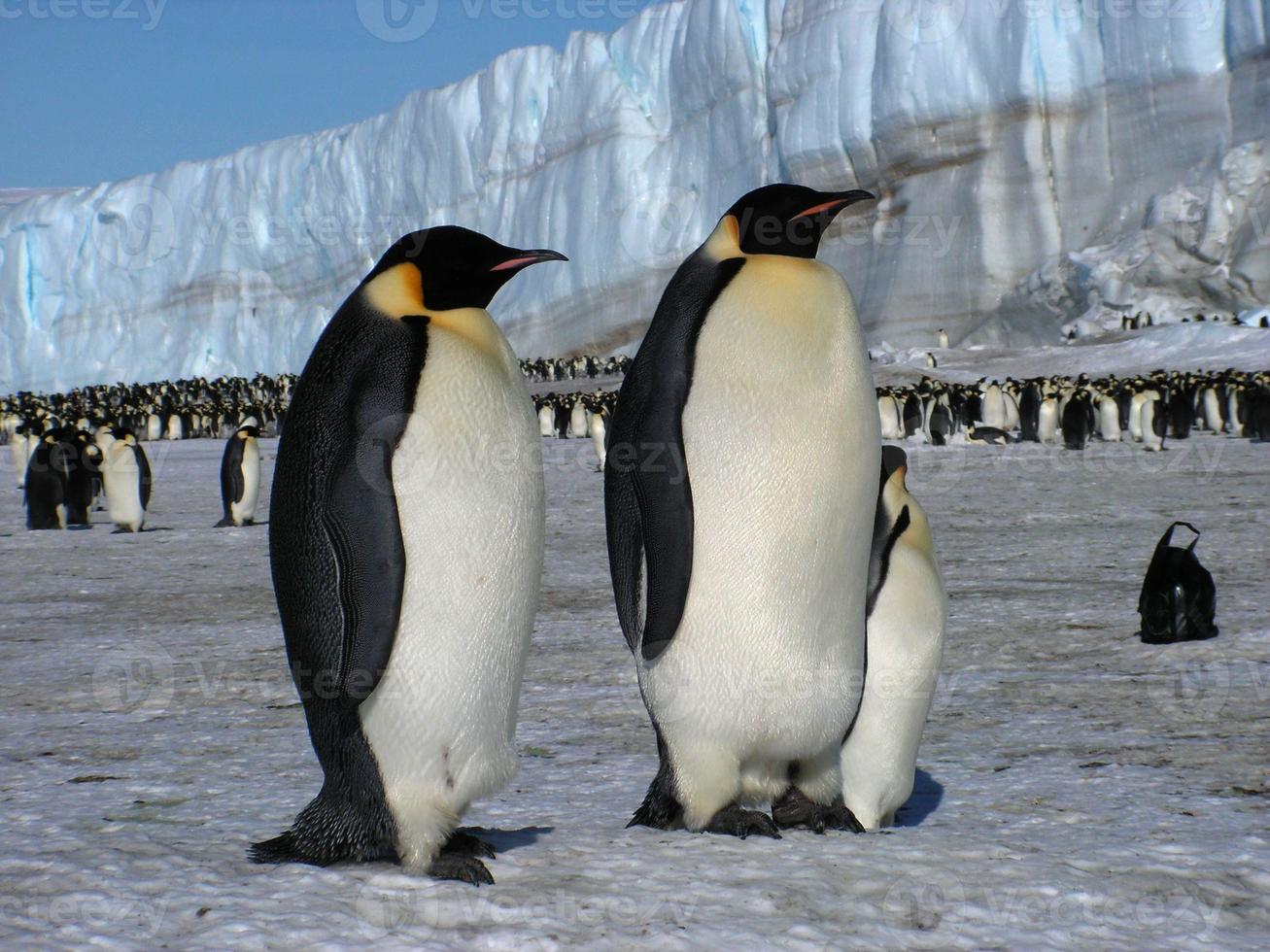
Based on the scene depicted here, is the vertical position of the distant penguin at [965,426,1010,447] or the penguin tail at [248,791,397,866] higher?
the distant penguin at [965,426,1010,447]

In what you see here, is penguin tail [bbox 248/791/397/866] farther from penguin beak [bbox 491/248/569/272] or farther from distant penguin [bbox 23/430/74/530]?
distant penguin [bbox 23/430/74/530]

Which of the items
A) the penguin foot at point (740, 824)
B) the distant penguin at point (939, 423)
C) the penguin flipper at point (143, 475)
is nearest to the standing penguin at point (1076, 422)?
the distant penguin at point (939, 423)

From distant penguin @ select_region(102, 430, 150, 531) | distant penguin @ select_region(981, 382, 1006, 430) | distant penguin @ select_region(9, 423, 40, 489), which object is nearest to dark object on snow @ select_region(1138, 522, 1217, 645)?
distant penguin @ select_region(102, 430, 150, 531)

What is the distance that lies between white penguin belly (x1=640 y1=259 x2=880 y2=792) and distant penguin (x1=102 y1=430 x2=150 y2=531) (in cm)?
841

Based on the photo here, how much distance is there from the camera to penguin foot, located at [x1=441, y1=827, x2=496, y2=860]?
88.9 inches

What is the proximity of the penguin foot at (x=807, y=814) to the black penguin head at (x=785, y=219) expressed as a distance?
1062mm

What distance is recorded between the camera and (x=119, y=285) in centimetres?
4906

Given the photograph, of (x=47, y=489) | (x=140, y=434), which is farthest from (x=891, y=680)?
(x=140, y=434)

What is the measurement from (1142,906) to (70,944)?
1.52 m

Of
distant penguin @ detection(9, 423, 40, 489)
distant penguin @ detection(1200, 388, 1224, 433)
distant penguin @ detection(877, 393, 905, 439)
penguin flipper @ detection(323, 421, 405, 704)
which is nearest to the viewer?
penguin flipper @ detection(323, 421, 405, 704)

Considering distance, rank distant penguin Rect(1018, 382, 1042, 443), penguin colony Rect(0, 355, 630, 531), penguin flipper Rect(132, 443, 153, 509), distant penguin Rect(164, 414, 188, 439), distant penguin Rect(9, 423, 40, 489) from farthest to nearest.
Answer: distant penguin Rect(164, 414, 188, 439) < distant penguin Rect(1018, 382, 1042, 443) < distant penguin Rect(9, 423, 40, 489) < penguin colony Rect(0, 355, 630, 531) < penguin flipper Rect(132, 443, 153, 509)

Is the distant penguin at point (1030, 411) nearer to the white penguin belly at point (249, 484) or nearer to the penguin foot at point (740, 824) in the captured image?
the white penguin belly at point (249, 484)

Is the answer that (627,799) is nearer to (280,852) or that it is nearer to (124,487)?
(280,852)

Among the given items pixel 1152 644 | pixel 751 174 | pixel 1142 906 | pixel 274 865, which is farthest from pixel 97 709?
pixel 751 174
